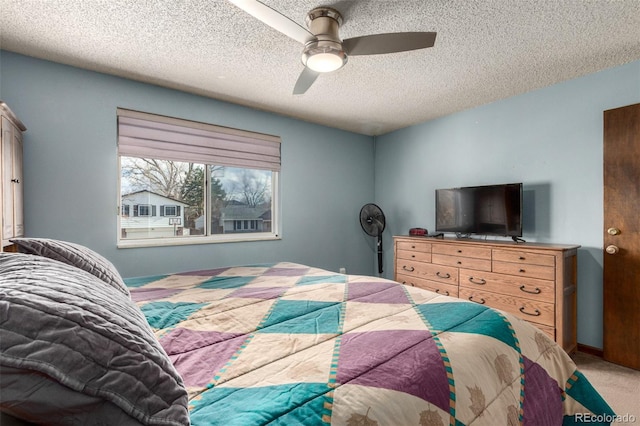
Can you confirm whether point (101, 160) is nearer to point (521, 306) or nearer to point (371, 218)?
point (371, 218)

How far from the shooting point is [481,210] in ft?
10.6

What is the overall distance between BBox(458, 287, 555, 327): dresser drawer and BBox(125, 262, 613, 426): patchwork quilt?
1.40m

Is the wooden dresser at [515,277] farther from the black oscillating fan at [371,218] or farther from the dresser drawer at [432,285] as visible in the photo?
the black oscillating fan at [371,218]

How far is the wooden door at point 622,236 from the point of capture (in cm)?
238

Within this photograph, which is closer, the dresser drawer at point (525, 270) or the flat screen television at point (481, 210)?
the dresser drawer at point (525, 270)

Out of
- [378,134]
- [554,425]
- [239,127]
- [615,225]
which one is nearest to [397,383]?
[554,425]

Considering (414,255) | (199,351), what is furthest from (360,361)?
(414,255)

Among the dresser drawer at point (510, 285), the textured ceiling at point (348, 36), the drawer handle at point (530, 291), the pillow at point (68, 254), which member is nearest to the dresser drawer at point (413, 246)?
the dresser drawer at point (510, 285)

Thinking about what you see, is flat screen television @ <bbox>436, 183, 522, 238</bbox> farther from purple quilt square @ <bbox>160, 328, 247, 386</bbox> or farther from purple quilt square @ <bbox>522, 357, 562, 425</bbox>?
purple quilt square @ <bbox>160, 328, 247, 386</bbox>

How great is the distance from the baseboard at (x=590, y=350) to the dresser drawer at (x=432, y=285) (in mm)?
1065

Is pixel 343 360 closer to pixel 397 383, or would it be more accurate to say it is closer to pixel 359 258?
pixel 397 383

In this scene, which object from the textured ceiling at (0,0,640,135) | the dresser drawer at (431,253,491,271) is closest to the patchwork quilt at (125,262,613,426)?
the dresser drawer at (431,253,491,271)

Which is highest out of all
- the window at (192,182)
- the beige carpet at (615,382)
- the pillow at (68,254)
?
the window at (192,182)

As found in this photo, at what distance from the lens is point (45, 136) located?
2504mm
